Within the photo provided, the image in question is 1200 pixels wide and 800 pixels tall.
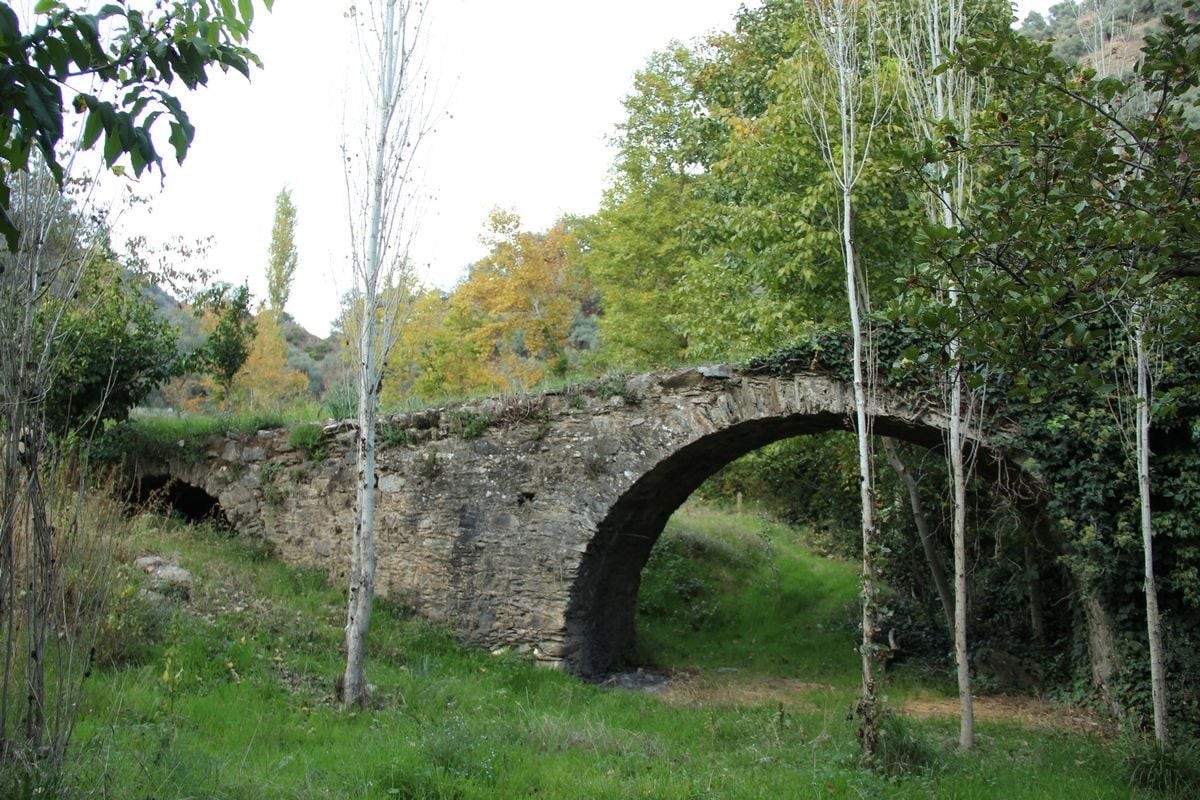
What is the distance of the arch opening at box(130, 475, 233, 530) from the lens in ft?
38.9

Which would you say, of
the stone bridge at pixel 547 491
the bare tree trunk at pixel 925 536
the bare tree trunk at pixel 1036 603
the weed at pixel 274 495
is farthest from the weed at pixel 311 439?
the bare tree trunk at pixel 1036 603

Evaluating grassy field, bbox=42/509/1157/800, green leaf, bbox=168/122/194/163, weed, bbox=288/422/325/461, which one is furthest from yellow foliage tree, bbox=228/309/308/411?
green leaf, bbox=168/122/194/163

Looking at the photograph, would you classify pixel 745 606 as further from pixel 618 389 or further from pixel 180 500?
pixel 180 500

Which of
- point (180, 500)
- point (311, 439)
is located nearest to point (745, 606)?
point (311, 439)

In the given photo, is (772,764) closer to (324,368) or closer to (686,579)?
(686,579)

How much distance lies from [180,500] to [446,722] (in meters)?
8.35

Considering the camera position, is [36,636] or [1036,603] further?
[1036,603]

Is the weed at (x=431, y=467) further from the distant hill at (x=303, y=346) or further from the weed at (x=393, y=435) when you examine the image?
the distant hill at (x=303, y=346)

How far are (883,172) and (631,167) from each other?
1159 cm

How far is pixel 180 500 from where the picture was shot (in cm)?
1330

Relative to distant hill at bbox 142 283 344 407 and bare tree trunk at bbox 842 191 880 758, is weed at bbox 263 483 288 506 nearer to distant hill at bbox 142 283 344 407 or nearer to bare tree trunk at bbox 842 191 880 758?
bare tree trunk at bbox 842 191 880 758

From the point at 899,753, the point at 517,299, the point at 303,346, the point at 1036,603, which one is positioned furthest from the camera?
the point at 303,346

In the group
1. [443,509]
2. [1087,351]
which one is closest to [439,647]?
[443,509]

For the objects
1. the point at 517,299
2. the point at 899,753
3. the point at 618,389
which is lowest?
the point at 899,753
